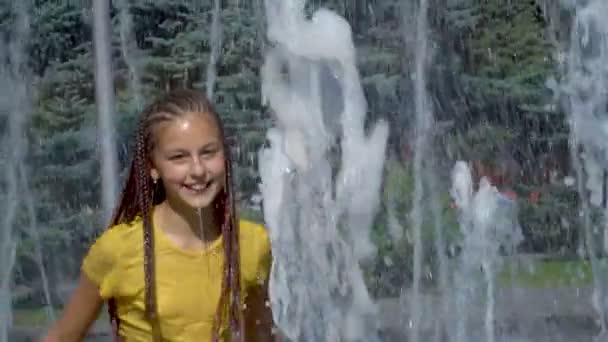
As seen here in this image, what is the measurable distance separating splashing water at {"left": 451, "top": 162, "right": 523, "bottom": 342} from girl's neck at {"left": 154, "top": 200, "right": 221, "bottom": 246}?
13.9ft

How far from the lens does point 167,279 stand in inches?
82.8

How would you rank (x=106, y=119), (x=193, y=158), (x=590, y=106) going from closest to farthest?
(x=193, y=158)
(x=106, y=119)
(x=590, y=106)

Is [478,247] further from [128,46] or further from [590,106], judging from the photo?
[128,46]

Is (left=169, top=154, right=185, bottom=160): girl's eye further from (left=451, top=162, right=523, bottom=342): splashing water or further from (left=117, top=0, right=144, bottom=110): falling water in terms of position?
(left=117, top=0, right=144, bottom=110): falling water

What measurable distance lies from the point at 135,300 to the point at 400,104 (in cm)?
798

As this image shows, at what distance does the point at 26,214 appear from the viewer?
895cm

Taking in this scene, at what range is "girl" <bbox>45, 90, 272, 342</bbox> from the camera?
2.09 metres

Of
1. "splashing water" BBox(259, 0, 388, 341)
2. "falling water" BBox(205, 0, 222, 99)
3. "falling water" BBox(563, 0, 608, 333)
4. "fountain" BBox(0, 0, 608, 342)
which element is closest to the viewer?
"splashing water" BBox(259, 0, 388, 341)

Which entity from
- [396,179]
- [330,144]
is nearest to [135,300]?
[330,144]

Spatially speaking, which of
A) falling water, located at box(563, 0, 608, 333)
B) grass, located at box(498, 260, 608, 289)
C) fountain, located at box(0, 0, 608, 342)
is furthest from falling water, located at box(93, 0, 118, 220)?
falling water, located at box(563, 0, 608, 333)

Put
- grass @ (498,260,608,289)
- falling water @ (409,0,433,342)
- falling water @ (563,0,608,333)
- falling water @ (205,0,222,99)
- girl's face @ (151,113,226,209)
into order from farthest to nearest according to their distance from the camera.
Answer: falling water @ (205,0,222,99), falling water @ (563,0,608,333), grass @ (498,260,608,289), falling water @ (409,0,433,342), girl's face @ (151,113,226,209)

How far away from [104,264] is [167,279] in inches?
4.1

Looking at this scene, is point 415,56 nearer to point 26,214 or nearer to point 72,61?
point 72,61

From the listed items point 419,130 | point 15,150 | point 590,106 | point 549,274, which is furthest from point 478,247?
point 15,150
